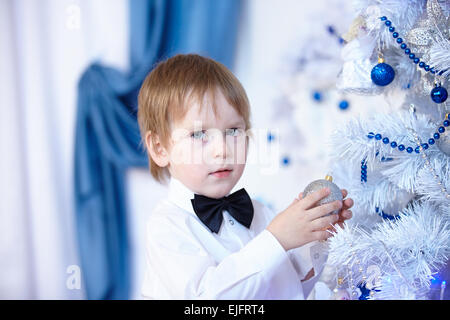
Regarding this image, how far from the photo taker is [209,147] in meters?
0.73

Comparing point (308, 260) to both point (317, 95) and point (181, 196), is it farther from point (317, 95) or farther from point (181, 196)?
point (317, 95)

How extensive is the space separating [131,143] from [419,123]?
0.89 m

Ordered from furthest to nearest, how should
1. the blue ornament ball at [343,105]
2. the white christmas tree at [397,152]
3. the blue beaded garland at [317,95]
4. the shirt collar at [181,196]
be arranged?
the blue beaded garland at [317,95]
the blue ornament ball at [343,105]
the shirt collar at [181,196]
the white christmas tree at [397,152]

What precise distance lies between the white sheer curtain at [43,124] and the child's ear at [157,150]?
64 centimetres

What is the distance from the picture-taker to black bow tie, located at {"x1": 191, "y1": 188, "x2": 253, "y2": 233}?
2.43 ft

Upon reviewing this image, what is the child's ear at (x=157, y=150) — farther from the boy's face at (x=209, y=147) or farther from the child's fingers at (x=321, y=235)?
the child's fingers at (x=321, y=235)

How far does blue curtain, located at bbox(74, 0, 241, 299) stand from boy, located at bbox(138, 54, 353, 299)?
0.54 m

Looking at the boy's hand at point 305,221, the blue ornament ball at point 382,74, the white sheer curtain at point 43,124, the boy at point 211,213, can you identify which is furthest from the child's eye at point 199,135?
the white sheer curtain at point 43,124

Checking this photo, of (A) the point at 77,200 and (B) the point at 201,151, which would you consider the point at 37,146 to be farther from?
(B) the point at 201,151

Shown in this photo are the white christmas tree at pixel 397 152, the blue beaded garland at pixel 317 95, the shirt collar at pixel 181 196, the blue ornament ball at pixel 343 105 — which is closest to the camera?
the white christmas tree at pixel 397 152

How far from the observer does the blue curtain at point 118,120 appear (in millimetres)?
1324

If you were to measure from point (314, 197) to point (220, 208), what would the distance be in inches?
6.8

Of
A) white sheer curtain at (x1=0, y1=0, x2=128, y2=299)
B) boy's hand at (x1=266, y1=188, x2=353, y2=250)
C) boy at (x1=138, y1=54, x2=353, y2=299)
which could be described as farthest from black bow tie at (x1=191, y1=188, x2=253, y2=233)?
white sheer curtain at (x1=0, y1=0, x2=128, y2=299)

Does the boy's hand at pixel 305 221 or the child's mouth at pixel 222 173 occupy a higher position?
the child's mouth at pixel 222 173
